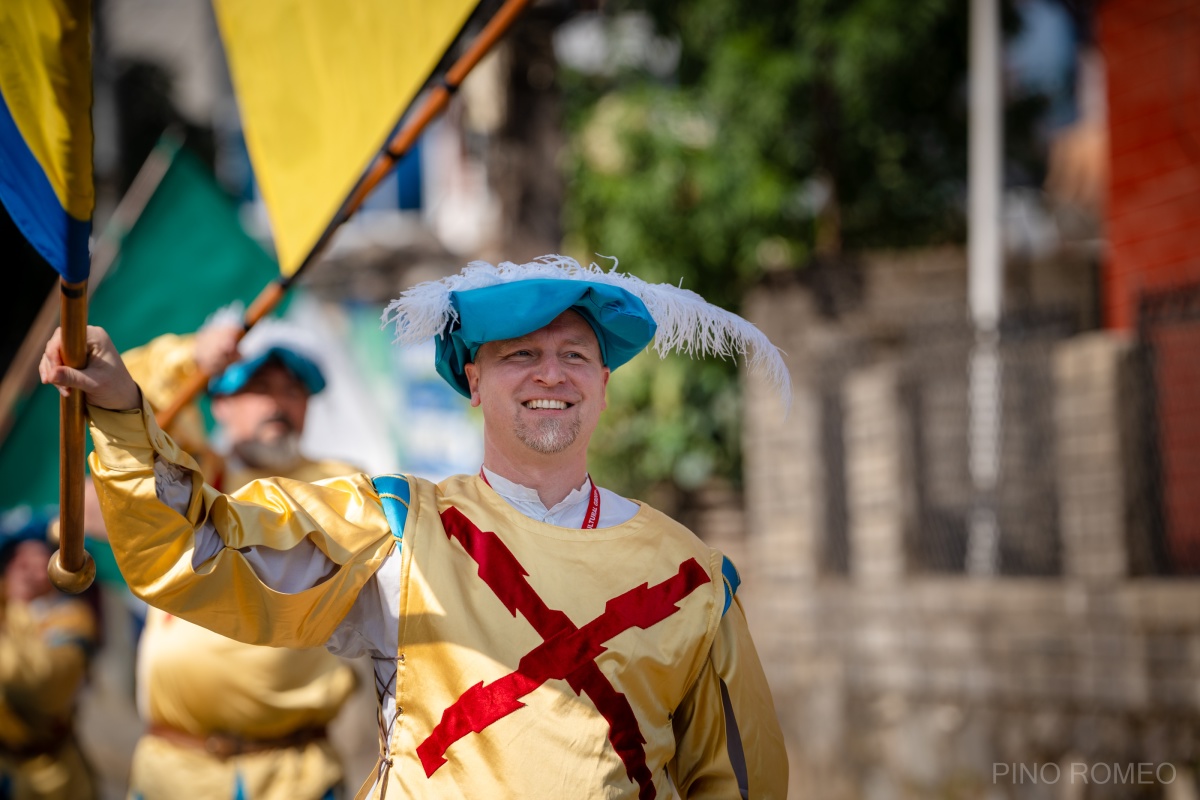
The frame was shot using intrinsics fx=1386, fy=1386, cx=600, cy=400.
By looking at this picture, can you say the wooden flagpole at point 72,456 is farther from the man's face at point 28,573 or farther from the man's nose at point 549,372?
the man's face at point 28,573

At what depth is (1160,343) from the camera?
774cm

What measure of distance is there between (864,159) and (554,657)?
12176 mm

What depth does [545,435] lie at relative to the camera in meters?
2.94

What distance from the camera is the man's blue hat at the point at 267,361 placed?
484 centimetres

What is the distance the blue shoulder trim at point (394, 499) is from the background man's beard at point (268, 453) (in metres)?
2.00

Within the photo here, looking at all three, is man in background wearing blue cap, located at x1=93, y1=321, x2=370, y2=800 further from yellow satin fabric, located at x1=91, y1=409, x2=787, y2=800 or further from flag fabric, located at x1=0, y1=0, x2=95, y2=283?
flag fabric, located at x1=0, y1=0, x2=95, y2=283

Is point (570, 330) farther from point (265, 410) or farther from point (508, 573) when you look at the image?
point (265, 410)

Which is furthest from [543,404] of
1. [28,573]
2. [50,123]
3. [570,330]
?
[28,573]

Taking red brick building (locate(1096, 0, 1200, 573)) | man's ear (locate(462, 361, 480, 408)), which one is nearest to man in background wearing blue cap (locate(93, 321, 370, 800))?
man's ear (locate(462, 361, 480, 408))

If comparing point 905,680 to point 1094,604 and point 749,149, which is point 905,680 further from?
point 749,149

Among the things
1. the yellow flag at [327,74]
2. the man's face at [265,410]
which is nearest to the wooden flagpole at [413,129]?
the yellow flag at [327,74]

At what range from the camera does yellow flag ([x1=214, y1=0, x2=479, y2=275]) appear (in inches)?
148

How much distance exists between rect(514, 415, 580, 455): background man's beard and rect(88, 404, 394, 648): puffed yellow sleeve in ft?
1.10

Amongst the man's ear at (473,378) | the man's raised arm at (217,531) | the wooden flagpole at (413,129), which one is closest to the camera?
the man's raised arm at (217,531)
